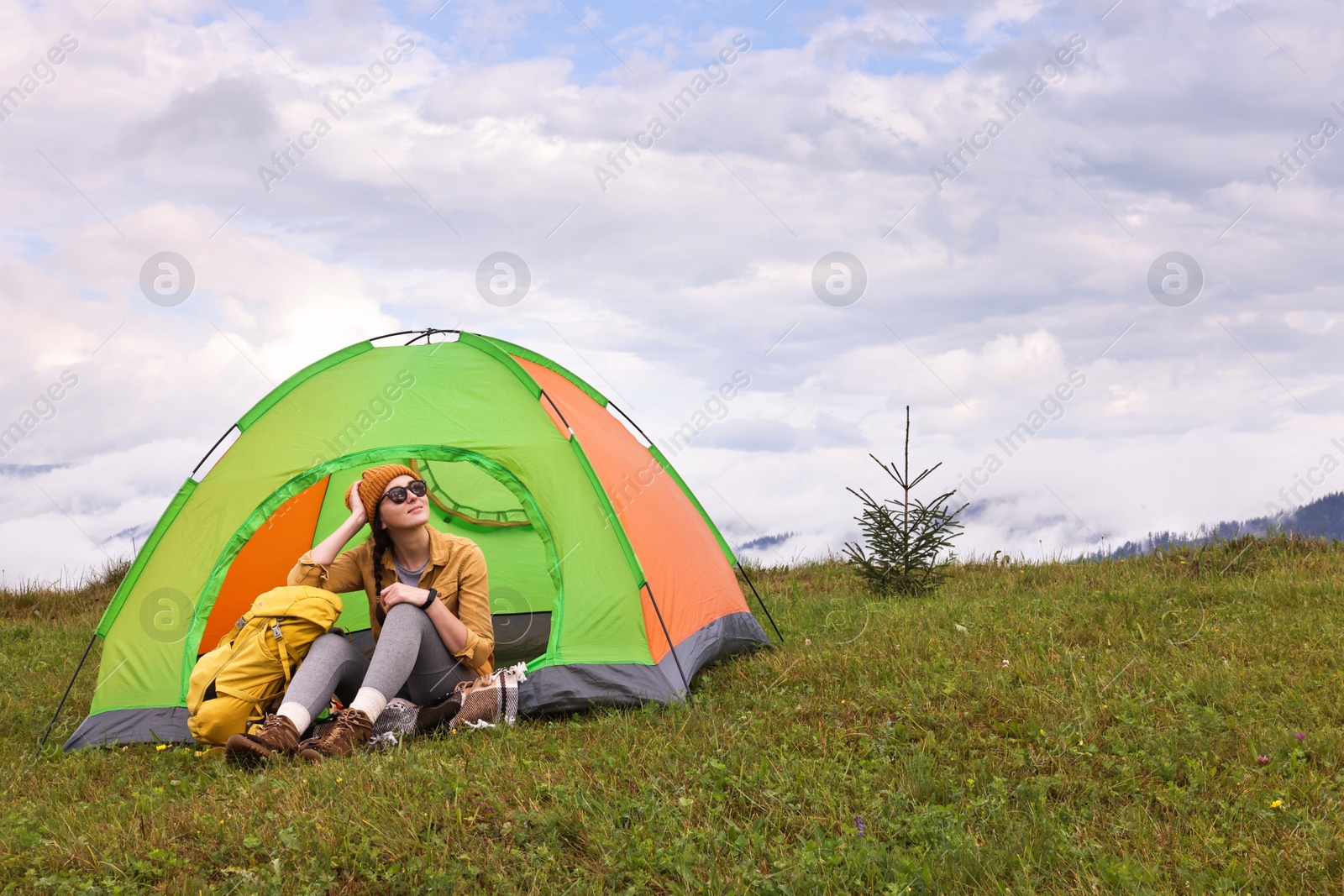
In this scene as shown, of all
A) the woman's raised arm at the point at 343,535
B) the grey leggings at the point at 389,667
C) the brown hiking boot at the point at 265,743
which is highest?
the woman's raised arm at the point at 343,535

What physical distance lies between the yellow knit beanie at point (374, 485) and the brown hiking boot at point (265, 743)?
4.41 ft

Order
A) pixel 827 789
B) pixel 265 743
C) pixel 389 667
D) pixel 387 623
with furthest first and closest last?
1. pixel 387 623
2. pixel 389 667
3. pixel 265 743
4. pixel 827 789

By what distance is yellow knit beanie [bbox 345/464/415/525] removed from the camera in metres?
6.26

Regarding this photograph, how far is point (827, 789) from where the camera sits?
4.61 metres

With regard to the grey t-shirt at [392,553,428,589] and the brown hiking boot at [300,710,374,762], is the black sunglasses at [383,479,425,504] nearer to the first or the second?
the grey t-shirt at [392,553,428,589]

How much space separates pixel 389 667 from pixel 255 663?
2.45ft

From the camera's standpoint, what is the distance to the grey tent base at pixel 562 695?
605 centimetres

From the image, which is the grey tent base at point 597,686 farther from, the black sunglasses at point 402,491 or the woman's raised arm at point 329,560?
the woman's raised arm at point 329,560

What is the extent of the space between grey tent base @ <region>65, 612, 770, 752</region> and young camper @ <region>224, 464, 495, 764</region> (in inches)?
18.6

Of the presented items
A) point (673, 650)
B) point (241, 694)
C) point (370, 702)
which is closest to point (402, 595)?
point (370, 702)

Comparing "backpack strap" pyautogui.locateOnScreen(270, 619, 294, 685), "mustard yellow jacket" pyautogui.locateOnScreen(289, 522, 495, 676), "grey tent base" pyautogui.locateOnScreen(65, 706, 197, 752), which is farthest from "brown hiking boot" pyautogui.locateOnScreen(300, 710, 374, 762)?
"grey tent base" pyautogui.locateOnScreen(65, 706, 197, 752)

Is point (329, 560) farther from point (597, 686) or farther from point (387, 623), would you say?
point (597, 686)

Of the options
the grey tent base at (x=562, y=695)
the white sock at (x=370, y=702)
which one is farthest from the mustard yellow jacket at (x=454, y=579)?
the white sock at (x=370, y=702)

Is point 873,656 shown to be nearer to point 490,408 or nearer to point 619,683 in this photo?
point 619,683
